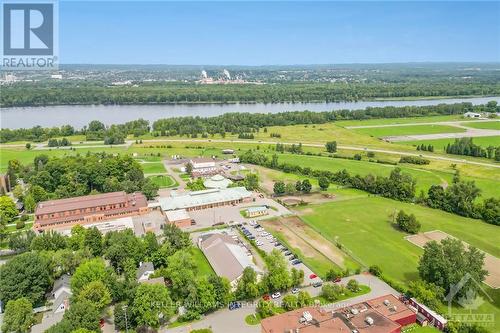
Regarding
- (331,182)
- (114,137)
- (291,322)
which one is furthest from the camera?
(114,137)

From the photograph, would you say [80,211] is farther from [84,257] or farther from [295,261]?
[295,261]

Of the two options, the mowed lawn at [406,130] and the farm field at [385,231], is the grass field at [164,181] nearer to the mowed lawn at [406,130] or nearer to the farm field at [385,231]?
the farm field at [385,231]

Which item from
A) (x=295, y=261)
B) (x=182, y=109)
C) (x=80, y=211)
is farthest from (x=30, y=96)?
(x=295, y=261)

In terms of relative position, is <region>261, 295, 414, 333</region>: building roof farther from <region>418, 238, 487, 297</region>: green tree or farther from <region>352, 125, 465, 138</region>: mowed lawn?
<region>352, 125, 465, 138</region>: mowed lawn

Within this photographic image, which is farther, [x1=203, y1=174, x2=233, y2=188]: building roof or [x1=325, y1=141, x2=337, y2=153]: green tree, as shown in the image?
[x1=325, y1=141, x2=337, y2=153]: green tree

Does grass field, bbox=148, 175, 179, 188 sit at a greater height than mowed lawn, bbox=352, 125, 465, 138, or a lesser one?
lesser

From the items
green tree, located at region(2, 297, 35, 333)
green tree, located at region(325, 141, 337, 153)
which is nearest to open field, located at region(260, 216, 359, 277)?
green tree, located at region(2, 297, 35, 333)
